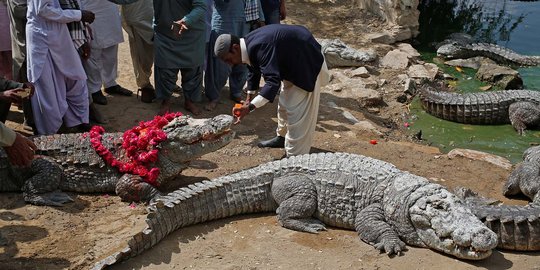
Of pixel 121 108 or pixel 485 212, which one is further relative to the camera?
pixel 121 108

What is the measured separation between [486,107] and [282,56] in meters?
4.08

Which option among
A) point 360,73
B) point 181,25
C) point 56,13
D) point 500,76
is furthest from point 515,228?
point 500,76

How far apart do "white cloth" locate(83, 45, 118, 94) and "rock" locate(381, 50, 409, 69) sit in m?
4.62

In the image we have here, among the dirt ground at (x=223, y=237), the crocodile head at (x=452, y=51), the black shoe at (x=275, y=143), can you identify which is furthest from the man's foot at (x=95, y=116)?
the crocodile head at (x=452, y=51)

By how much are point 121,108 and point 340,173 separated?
354cm

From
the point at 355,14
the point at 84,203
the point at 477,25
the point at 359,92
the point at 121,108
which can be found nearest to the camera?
the point at 84,203

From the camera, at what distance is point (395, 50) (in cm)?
1043

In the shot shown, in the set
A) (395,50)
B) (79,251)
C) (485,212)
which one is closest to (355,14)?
(395,50)

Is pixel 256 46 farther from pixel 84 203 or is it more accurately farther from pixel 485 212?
pixel 485 212

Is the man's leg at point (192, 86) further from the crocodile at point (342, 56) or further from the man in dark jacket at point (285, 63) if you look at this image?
the crocodile at point (342, 56)

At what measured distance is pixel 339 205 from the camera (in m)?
4.98

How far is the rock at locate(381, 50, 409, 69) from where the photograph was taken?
9992 millimetres

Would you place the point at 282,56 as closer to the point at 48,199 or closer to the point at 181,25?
the point at 181,25

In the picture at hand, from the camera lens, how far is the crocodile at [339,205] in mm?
4496
